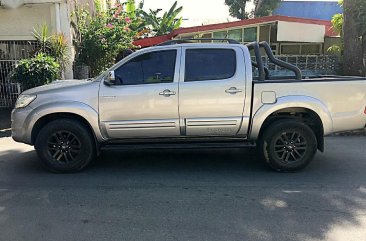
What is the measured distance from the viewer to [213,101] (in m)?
5.99

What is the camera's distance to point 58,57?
1177cm

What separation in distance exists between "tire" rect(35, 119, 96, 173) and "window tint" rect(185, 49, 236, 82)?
71.1 inches

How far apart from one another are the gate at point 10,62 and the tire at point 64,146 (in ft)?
20.2

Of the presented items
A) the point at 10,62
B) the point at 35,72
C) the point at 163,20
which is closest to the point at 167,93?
the point at 35,72

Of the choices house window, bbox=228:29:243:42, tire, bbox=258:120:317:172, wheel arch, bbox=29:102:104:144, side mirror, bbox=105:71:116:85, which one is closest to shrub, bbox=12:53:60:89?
wheel arch, bbox=29:102:104:144

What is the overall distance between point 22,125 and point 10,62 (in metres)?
7.33

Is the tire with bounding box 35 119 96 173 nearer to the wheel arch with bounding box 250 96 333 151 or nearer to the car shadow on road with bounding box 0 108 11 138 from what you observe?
the wheel arch with bounding box 250 96 333 151

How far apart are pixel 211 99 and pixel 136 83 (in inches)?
45.6

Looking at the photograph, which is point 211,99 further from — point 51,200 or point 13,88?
point 13,88

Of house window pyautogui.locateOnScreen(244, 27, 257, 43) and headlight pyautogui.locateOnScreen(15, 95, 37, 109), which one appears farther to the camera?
house window pyautogui.locateOnScreen(244, 27, 257, 43)

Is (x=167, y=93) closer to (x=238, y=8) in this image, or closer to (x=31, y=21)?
(x=31, y=21)

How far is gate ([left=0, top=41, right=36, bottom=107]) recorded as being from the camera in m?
12.1

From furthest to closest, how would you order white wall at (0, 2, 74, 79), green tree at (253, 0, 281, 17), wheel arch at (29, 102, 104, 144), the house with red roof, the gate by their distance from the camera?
green tree at (253, 0, 281, 17) < the house with red roof < white wall at (0, 2, 74, 79) < the gate < wheel arch at (29, 102, 104, 144)

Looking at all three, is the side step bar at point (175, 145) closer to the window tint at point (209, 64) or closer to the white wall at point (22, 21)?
the window tint at point (209, 64)
